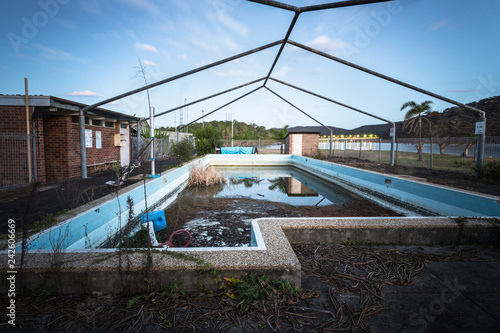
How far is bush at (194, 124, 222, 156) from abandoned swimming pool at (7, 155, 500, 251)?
10.8 meters

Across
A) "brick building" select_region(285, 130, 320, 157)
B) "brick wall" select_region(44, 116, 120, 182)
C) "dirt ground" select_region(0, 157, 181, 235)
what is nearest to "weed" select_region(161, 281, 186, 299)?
"dirt ground" select_region(0, 157, 181, 235)

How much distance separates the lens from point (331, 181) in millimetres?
12531

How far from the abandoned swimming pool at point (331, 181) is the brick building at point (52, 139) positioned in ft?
4.44

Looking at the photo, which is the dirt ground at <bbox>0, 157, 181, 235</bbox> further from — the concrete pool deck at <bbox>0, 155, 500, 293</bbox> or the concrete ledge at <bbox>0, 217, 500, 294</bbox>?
the concrete ledge at <bbox>0, 217, 500, 294</bbox>

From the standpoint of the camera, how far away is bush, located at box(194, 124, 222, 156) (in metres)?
23.1

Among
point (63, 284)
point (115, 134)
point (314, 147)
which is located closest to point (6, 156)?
point (115, 134)

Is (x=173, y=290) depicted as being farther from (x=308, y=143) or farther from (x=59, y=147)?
(x=308, y=143)

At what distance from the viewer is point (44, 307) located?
A: 206 centimetres

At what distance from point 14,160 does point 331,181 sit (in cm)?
1194

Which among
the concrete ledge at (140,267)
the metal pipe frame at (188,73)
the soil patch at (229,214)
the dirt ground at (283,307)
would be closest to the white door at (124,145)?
the metal pipe frame at (188,73)

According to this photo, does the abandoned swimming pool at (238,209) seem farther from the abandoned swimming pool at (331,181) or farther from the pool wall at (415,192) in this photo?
the pool wall at (415,192)

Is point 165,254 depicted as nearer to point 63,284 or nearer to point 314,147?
point 63,284

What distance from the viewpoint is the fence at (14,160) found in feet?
24.1

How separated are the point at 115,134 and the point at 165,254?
40.2 ft
